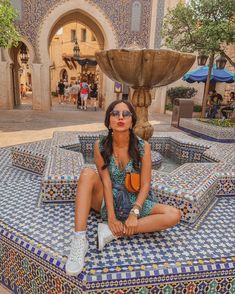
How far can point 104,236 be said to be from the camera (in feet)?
6.38

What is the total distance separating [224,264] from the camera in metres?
1.87

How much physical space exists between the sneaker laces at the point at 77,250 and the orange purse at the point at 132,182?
575 millimetres

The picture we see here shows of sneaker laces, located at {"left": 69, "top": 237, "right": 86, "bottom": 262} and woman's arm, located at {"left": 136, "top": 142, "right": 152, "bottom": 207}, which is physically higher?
woman's arm, located at {"left": 136, "top": 142, "right": 152, "bottom": 207}

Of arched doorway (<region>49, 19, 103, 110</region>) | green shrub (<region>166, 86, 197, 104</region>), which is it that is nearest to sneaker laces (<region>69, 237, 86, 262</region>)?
green shrub (<region>166, 86, 197, 104</region>)

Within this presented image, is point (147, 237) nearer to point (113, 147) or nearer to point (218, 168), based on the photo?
point (113, 147)

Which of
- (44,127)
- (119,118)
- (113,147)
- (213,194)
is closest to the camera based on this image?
(119,118)

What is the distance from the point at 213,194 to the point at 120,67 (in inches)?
73.4

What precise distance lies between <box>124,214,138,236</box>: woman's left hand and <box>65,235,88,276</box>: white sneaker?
322 millimetres

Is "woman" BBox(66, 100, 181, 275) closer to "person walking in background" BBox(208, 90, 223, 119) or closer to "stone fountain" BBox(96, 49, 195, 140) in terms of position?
"stone fountain" BBox(96, 49, 195, 140)

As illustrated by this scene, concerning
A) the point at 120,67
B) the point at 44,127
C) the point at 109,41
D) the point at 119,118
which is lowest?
the point at 44,127

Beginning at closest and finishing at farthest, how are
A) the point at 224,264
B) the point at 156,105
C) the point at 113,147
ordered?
the point at 224,264
the point at 113,147
the point at 156,105

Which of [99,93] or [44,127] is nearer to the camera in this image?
[44,127]

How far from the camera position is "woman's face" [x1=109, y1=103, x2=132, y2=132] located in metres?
2.11

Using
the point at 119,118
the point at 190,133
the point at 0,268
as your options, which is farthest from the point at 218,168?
the point at 190,133
